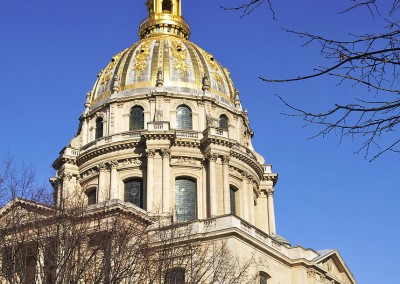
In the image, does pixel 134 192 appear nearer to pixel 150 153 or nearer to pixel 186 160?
pixel 150 153

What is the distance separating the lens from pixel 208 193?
51.0 meters

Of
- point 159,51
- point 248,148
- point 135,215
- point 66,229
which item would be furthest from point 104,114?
point 66,229

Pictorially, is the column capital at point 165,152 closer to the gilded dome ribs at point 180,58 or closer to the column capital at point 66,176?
the column capital at point 66,176

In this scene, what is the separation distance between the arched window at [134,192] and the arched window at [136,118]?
5.10 meters

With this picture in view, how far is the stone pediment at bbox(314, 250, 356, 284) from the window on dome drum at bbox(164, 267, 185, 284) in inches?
813

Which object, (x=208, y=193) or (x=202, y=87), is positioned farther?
(x=202, y=87)

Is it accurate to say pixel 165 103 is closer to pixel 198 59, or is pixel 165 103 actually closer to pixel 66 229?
pixel 198 59

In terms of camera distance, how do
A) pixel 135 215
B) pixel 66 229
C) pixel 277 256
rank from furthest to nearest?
pixel 277 256, pixel 135 215, pixel 66 229

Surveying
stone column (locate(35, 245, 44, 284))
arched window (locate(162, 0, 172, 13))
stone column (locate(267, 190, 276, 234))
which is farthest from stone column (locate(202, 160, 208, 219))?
stone column (locate(35, 245, 44, 284))

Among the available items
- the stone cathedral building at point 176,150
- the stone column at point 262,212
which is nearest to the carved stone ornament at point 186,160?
the stone cathedral building at point 176,150

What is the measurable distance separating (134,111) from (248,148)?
1005cm

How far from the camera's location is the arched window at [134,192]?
51722 millimetres

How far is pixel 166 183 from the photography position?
50.4m

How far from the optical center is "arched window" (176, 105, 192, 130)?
55.8m
